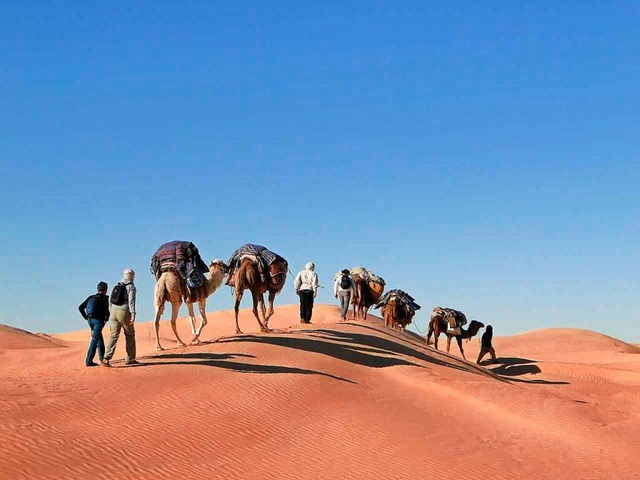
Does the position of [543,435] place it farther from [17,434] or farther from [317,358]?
[17,434]

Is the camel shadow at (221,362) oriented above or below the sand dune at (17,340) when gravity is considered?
above

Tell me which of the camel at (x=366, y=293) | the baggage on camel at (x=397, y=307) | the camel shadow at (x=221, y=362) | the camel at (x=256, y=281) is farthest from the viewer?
the baggage on camel at (x=397, y=307)

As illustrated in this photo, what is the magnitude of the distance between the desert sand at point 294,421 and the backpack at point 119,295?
135cm

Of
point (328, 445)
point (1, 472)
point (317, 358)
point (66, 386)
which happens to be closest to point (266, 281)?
point (317, 358)

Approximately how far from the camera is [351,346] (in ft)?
→ 74.7

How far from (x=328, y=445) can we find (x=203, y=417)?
7.12 feet

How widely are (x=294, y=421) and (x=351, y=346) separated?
879 centimetres

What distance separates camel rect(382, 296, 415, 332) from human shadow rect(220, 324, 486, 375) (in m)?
8.56

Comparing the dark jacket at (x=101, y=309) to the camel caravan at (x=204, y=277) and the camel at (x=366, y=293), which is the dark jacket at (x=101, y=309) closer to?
the camel caravan at (x=204, y=277)

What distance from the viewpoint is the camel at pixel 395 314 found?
34500mm

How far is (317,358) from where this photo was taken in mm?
19594

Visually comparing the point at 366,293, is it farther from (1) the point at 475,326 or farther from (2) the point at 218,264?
(2) the point at 218,264

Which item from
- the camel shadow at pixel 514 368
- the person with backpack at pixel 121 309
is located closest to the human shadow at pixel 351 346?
the person with backpack at pixel 121 309

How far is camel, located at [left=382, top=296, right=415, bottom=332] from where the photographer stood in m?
34.5
